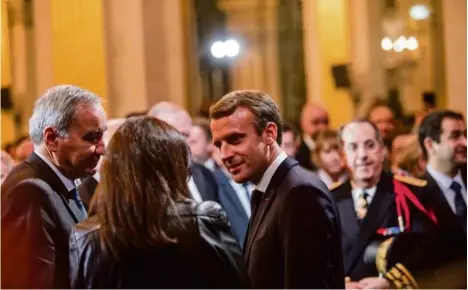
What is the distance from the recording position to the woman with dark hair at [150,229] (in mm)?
2004

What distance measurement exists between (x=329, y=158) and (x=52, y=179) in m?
2.56

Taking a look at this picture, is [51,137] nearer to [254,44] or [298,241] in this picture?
[298,241]

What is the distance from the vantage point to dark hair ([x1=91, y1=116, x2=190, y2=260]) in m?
2.00

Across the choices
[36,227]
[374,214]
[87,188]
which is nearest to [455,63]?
[374,214]

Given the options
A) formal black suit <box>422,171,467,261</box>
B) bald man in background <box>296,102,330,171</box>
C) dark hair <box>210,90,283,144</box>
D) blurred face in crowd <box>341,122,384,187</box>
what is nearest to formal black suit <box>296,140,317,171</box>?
bald man in background <box>296,102,330,171</box>

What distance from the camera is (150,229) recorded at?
200cm

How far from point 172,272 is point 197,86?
227 inches

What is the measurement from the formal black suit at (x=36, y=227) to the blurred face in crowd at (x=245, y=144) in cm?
44

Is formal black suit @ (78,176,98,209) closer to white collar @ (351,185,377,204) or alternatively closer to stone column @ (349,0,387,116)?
white collar @ (351,185,377,204)

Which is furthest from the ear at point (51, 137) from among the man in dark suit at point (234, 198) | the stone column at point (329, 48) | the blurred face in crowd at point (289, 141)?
the stone column at point (329, 48)

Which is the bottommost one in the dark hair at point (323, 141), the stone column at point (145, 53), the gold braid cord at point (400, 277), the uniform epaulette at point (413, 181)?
the gold braid cord at point (400, 277)

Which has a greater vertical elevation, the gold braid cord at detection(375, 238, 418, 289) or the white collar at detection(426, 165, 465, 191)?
the white collar at detection(426, 165, 465, 191)

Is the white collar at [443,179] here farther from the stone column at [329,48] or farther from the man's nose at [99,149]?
the stone column at [329,48]

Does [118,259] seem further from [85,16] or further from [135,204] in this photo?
[85,16]
